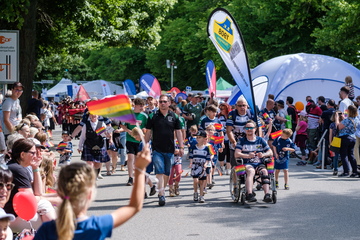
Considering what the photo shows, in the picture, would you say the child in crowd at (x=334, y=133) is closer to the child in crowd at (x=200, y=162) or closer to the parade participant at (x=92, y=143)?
the child in crowd at (x=200, y=162)

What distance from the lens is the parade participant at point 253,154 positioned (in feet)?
26.1

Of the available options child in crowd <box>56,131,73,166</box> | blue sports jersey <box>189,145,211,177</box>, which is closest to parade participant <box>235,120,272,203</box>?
blue sports jersey <box>189,145,211,177</box>

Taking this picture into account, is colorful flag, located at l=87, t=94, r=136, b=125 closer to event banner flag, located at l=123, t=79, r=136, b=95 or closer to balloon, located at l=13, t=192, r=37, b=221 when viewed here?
balloon, located at l=13, t=192, r=37, b=221

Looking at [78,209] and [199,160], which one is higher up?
[199,160]

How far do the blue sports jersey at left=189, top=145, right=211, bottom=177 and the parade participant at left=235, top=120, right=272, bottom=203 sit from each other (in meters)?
0.64

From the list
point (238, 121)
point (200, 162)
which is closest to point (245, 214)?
point (200, 162)

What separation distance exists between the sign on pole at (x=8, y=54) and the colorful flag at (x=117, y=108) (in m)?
7.18

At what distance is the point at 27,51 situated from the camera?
1389 cm

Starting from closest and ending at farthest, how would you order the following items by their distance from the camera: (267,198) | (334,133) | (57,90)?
(267,198) < (334,133) < (57,90)

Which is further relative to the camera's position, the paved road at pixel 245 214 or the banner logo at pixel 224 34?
the banner logo at pixel 224 34

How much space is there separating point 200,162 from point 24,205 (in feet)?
15.2

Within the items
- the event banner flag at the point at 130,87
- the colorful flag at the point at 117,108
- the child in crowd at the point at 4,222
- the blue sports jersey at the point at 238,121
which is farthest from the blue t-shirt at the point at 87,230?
the event banner flag at the point at 130,87

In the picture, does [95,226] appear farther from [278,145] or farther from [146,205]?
[278,145]

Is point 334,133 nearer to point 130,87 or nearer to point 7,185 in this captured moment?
point 7,185
